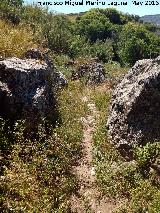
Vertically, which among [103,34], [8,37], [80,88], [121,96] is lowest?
[103,34]

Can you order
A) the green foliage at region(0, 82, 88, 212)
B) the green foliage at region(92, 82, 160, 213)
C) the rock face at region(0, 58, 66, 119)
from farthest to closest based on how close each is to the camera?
the rock face at region(0, 58, 66, 119)
the green foliage at region(92, 82, 160, 213)
the green foliage at region(0, 82, 88, 212)

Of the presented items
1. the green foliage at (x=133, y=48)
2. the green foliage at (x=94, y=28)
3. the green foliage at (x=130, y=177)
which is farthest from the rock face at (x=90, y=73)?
the green foliage at (x=94, y=28)

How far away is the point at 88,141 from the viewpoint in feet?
36.8

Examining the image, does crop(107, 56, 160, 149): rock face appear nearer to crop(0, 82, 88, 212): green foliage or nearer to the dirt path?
the dirt path

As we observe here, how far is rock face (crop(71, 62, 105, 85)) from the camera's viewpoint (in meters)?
20.3

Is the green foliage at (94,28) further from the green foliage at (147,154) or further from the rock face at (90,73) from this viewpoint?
the green foliage at (147,154)

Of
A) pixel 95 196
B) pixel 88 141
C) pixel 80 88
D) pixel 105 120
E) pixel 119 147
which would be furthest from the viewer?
pixel 80 88

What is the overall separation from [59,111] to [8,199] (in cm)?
459

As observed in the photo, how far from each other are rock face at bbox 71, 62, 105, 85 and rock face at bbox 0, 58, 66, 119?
9150 millimetres

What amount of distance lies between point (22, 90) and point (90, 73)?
12848 millimetres

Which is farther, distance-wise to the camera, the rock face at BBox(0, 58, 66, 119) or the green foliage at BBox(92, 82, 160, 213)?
the rock face at BBox(0, 58, 66, 119)

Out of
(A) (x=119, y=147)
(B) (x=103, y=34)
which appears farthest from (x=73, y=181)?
(B) (x=103, y=34)

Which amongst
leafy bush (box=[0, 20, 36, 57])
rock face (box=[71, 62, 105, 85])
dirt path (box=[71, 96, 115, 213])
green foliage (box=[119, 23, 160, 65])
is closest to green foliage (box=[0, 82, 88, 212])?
dirt path (box=[71, 96, 115, 213])

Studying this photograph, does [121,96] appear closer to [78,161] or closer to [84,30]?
[78,161]
